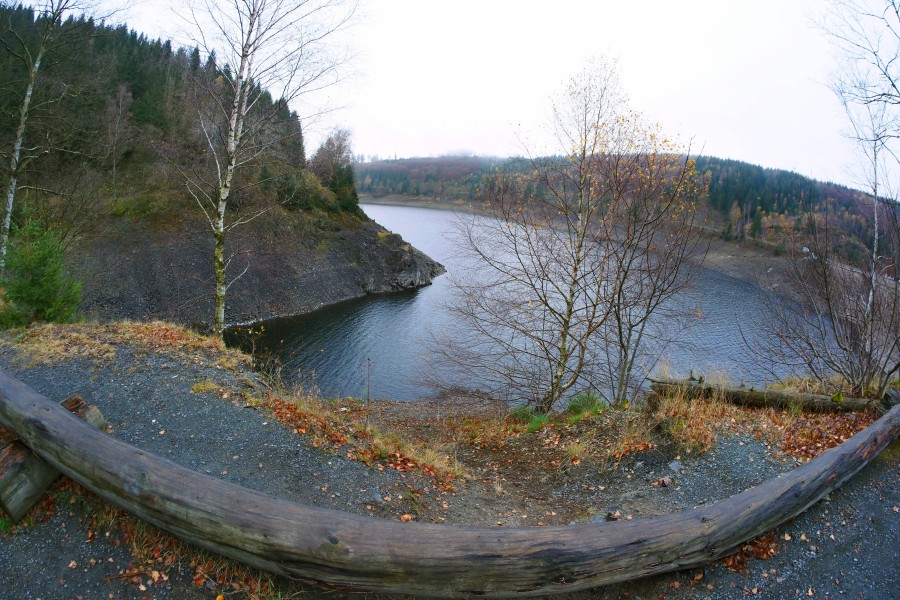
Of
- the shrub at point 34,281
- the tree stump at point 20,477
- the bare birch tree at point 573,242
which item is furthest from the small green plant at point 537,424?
the shrub at point 34,281

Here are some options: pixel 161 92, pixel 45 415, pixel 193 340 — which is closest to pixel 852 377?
pixel 45 415

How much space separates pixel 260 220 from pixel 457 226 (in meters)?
28.2

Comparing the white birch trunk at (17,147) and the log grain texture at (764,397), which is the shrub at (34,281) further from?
the log grain texture at (764,397)

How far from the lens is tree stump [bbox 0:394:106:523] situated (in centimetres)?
373

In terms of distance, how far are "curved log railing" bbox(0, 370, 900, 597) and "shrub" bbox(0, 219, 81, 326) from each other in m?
7.30

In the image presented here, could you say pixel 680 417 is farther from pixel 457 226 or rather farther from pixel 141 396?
pixel 141 396

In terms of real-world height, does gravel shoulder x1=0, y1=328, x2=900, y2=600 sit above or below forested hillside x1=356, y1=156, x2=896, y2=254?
below

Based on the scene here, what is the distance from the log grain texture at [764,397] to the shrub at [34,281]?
12.0m

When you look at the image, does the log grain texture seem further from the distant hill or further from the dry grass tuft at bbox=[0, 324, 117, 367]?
the dry grass tuft at bbox=[0, 324, 117, 367]

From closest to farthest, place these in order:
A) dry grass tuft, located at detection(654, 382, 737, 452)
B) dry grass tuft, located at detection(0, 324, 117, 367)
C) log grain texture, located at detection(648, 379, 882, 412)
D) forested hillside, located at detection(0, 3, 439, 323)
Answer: dry grass tuft, located at detection(654, 382, 737, 452), log grain texture, located at detection(648, 379, 882, 412), dry grass tuft, located at detection(0, 324, 117, 367), forested hillside, located at detection(0, 3, 439, 323)

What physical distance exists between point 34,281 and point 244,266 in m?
22.0

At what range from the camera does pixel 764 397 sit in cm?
750

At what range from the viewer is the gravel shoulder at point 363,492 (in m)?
3.55

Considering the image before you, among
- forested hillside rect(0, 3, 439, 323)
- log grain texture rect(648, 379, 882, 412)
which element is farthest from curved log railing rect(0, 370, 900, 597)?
forested hillside rect(0, 3, 439, 323)
